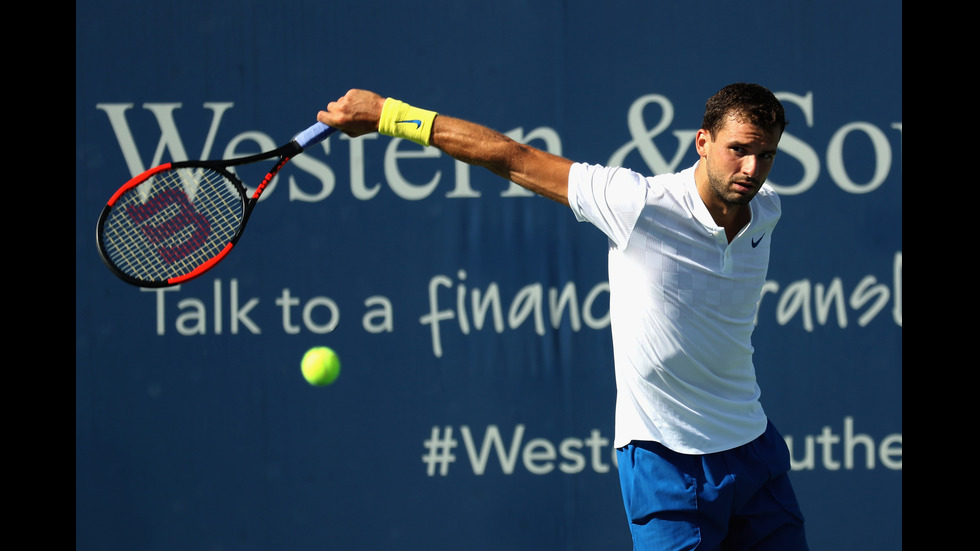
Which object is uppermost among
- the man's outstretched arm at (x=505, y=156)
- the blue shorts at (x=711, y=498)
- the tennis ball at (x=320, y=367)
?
the man's outstretched arm at (x=505, y=156)

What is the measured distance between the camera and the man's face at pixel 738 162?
224 cm

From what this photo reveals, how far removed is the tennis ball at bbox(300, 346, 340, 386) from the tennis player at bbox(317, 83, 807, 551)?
1.22m

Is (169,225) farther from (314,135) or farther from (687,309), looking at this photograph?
(687,309)

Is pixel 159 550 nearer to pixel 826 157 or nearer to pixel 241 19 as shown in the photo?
pixel 241 19

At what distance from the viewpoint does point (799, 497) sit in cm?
363

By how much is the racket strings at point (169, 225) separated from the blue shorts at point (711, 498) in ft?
5.19

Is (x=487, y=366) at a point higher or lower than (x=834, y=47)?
lower

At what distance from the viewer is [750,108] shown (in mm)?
2256

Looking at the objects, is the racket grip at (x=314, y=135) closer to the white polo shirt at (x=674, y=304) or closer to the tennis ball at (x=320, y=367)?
the white polo shirt at (x=674, y=304)

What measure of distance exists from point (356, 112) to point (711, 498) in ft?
4.31

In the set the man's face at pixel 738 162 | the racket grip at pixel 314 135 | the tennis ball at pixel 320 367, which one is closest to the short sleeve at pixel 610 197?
the man's face at pixel 738 162
